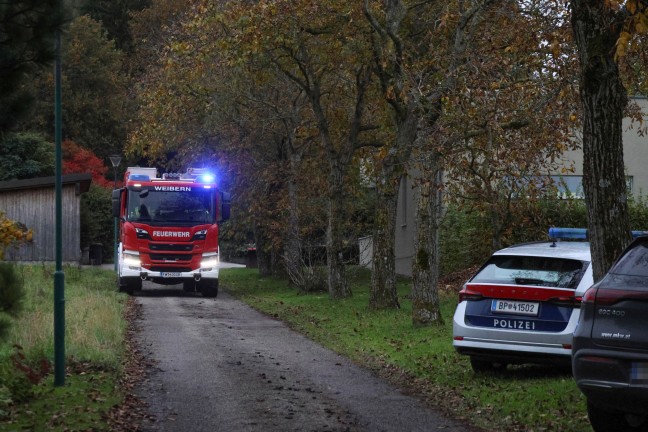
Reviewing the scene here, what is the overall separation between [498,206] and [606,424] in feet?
39.2

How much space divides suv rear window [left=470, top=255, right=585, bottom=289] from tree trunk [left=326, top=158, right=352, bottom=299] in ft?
48.6

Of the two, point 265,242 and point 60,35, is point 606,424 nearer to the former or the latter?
point 60,35

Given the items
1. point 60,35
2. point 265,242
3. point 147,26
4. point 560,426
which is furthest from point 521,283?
point 147,26

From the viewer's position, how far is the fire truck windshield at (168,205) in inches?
1153

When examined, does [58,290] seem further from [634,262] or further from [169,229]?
[169,229]

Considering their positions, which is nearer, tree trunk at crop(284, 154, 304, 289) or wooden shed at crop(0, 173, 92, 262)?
tree trunk at crop(284, 154, 304, 289)

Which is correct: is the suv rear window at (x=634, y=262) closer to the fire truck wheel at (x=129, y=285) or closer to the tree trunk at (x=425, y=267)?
the tree trunk at (x=425, y=267)

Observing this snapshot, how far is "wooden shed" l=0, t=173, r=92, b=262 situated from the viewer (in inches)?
1703

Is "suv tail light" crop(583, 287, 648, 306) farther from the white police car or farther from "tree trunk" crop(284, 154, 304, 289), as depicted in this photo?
"tree trunk" crop(284, 154, 304, 289)

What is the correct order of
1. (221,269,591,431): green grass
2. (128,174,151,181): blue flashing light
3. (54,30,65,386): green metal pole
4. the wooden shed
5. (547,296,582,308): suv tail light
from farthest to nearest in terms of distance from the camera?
the wooden shed
(128,174,151,181): blue flashing light
(547,296,582,308): suv tail light
(54,30,65,386): green metal pole
(221,269,591,431): green grass

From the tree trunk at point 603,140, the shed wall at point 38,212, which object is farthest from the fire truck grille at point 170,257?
the tree trunk at point 603,140

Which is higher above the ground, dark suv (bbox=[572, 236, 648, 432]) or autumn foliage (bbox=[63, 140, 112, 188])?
autumn foliage (bbox=[63, 140, 112, 188])

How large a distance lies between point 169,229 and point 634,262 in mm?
21515

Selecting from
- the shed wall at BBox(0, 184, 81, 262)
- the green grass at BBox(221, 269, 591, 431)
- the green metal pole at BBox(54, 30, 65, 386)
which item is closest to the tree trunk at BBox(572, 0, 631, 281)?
the green grass at BBox(221, 269, 591, 431)
